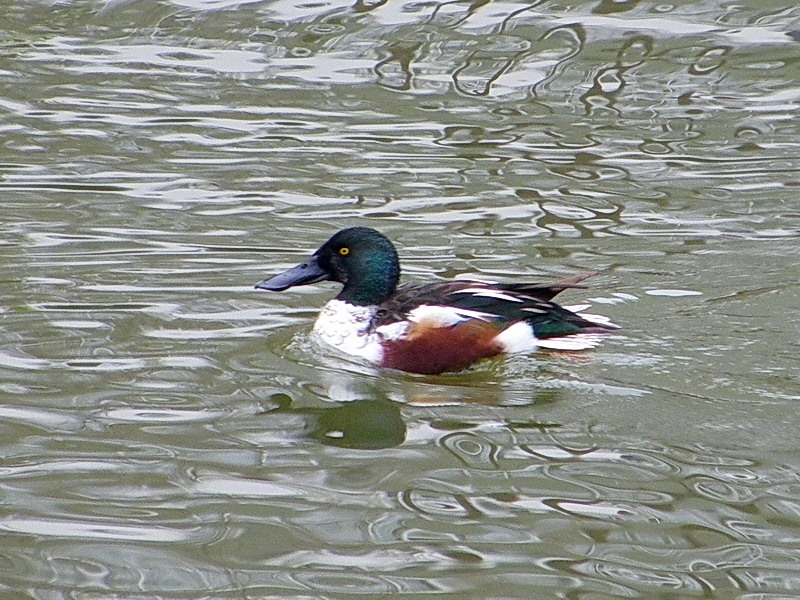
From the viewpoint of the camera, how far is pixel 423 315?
287 inches

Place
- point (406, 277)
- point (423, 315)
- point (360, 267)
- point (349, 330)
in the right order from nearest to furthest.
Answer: point (423, 315) < point (349, 330) < point (360, 267) < point (406, 277)

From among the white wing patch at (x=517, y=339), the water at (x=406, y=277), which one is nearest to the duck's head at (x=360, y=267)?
the water at (x=406, y=277)

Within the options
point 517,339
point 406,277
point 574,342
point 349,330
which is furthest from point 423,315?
point 406,277

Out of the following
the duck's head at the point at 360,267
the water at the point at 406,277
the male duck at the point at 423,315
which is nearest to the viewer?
the water at the point at 406,277

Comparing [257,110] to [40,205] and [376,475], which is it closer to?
[40,205]

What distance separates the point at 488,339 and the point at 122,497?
7.73 ft

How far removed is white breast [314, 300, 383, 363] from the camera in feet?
24.0

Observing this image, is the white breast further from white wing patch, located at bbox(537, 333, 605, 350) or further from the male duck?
white wing patch, located at bbox(537, 333, 605, 350)

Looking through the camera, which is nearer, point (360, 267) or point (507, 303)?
point (507, 303)

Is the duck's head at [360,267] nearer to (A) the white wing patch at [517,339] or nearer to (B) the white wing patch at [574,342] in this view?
(A) the white wing patch at [517,339]

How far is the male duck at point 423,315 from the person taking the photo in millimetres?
7234

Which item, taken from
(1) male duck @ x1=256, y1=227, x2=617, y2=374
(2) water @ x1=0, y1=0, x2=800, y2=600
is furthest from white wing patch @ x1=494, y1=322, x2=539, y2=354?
(2) water @ x1=0, y1=0, x2=800, y2=600

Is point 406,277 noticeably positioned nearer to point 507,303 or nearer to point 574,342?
A: point 507,303

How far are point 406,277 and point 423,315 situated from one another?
123cm
